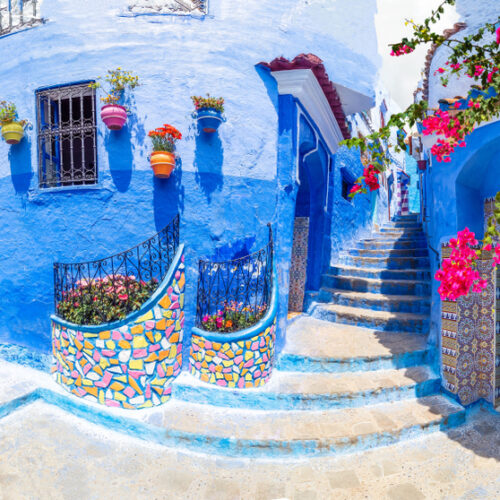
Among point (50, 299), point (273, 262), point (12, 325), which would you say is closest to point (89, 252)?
point (50, 299)

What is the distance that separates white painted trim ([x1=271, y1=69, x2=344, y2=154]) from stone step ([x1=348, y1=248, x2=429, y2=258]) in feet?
11.7

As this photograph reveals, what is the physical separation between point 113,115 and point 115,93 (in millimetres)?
452

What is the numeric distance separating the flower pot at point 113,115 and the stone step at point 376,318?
486cm

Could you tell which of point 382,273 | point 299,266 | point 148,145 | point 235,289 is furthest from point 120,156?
point 382,273

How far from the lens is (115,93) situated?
4875 millimetres

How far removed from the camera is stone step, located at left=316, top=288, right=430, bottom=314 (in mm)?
6625

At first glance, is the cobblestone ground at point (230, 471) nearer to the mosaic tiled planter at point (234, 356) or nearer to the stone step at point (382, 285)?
the mosaic tiled planter at point (234, 356)

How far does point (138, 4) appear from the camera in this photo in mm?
4953

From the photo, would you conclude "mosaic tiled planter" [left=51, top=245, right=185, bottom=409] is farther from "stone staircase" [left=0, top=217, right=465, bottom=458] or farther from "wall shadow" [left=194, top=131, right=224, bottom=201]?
"wall shadow" [left=194, top=131, right=224, bottom=201]

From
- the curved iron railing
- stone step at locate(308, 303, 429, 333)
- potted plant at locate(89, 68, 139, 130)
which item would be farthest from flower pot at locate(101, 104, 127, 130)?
stone step at locate(308, 303, 429, 333)

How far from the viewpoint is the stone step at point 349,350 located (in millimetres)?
4984

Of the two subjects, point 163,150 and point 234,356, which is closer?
point 234,356

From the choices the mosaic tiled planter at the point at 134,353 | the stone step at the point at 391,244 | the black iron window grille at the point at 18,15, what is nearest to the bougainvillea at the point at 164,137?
the mosaic tiled planter at the point at 134,353

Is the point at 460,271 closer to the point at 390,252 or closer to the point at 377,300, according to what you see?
the point at 377,300
